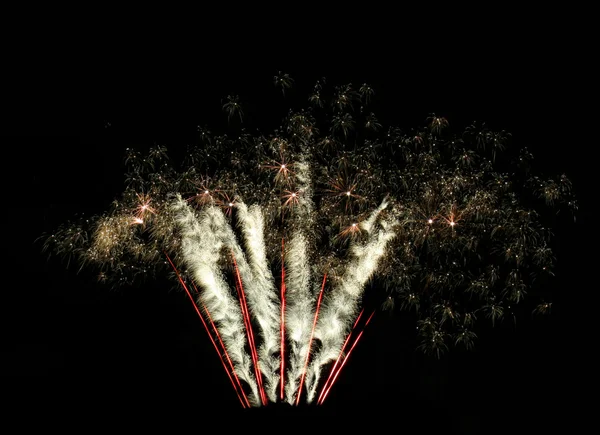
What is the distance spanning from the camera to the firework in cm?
1155

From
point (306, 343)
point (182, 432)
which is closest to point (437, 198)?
point (306, 343)

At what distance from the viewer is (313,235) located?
11.7 meters

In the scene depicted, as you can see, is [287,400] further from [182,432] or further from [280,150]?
[280,150]

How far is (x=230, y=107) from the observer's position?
472 inches

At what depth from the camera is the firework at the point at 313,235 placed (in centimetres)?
1155

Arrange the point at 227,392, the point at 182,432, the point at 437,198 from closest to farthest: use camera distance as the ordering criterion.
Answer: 1. the point at 182,432
2. the point at 437,198
3. the point at 227,392

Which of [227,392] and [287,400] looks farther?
[227,392]

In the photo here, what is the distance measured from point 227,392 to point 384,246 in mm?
4866

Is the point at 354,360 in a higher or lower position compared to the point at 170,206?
lower

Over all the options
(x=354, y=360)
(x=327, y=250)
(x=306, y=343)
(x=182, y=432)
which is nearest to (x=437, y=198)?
(x=327, y=250)

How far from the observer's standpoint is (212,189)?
38.1 feet

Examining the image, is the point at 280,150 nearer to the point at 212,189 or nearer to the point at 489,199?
the point at 212,189

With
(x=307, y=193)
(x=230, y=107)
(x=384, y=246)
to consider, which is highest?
(x=230, y=107)

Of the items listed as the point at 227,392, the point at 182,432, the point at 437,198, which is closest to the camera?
the point at 182,432
